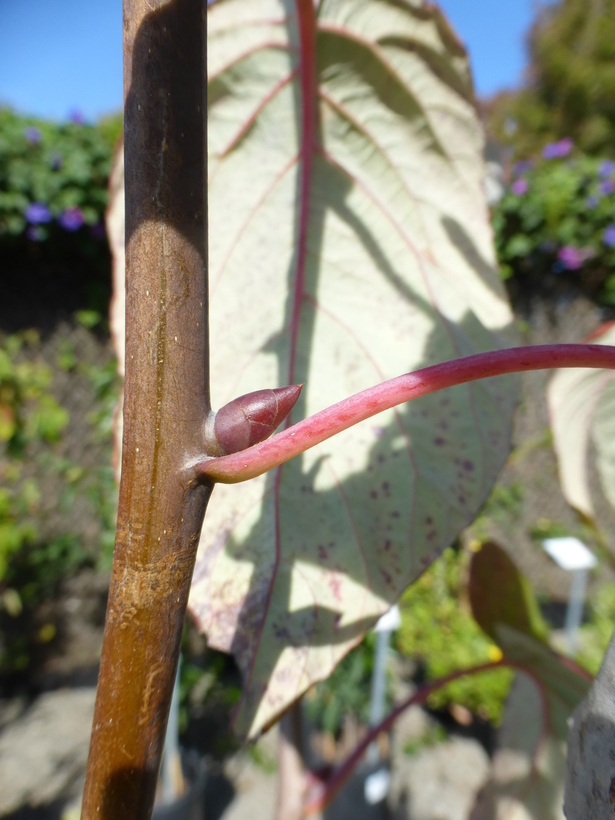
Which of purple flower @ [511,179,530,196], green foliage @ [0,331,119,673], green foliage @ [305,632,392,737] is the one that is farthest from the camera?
purple flower @ [511,179,530,196]

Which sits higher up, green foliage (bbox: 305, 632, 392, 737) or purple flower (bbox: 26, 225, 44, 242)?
purple flower (bbox: 26, 225, 44, 242)

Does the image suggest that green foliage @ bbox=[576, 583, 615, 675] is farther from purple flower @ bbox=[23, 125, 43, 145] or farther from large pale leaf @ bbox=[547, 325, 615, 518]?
purple flower @ bbox=[23, 125, 43, 145]

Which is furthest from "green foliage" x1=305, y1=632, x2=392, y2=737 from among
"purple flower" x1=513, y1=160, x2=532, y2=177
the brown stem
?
"purple flower" x1=513, y1=160, x2=532, y2=177

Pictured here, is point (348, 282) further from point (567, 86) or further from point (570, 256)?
point (567, 86)

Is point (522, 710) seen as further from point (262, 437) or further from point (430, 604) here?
point (430, 604)

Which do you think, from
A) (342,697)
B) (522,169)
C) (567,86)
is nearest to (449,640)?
(342,697)

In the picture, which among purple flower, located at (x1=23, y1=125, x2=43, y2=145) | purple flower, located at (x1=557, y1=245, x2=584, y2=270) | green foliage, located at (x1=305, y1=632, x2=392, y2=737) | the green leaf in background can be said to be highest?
purple flower, located at (x1=23, y1=125, x2=43, y2=145)

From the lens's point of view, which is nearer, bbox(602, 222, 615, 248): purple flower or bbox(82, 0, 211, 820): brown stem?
bbox(82, 0, 211, 820): brown stem

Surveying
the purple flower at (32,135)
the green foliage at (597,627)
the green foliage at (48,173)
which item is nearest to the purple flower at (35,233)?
the green foliage at (48,173)
